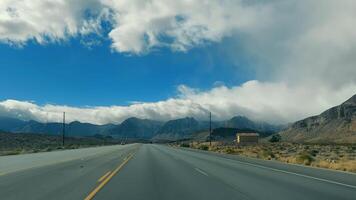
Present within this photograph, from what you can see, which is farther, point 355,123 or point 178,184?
point 355,123

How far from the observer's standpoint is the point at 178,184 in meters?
16.7

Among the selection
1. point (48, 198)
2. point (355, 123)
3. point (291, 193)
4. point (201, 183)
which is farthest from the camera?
point (355, 123)

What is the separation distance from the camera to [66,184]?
16.7 meters

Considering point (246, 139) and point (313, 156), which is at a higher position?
point (246, 139)

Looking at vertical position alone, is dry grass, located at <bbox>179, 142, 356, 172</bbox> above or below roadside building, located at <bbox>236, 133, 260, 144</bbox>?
below

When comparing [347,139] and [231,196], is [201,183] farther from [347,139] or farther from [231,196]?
[347,139]

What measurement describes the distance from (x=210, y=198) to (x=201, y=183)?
4406mm

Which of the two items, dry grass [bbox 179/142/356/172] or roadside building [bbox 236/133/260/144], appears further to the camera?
roadside building [bbox 236/133/260/144]

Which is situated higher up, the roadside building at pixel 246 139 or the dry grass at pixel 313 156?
the roadside building at pixel 246 139

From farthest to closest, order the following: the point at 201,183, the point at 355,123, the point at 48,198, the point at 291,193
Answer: the point at 355,123 → the point at 201,183 → the point at 291,193 → the point at 48,198

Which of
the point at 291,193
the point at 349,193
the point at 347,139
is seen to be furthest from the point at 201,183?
the point at 347,139

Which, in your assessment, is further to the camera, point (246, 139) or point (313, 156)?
point (246, 139)

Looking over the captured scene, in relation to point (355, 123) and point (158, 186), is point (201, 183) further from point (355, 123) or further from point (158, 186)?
point (355, 123)

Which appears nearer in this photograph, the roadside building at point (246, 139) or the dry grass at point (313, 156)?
the dry grass at point (313, 156)
